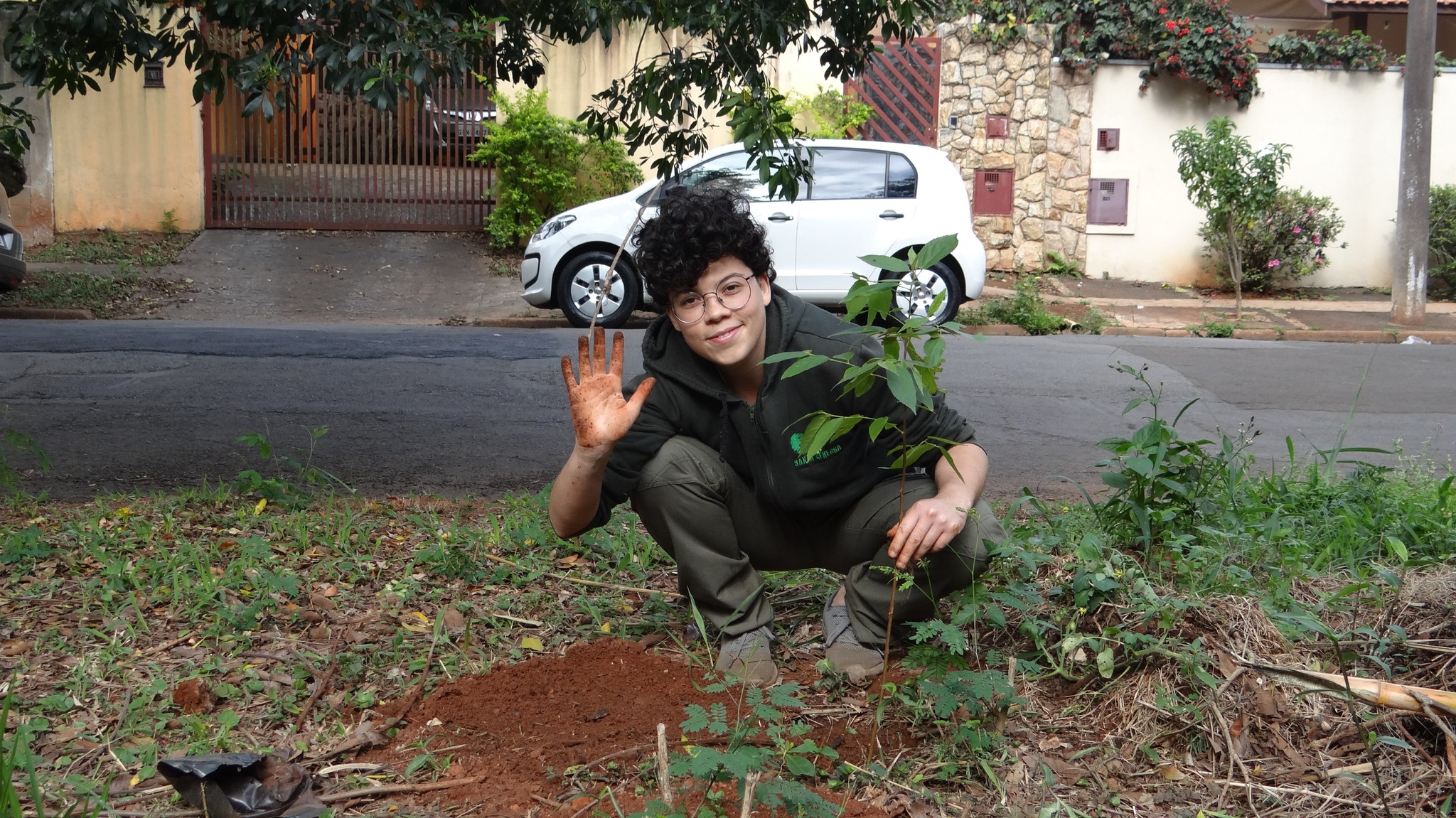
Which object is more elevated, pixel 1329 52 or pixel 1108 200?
pixel 1329 52

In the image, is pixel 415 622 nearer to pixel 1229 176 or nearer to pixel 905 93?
pixel 1229 176

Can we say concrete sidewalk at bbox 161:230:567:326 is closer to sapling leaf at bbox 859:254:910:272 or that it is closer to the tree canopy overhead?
the tree canopy overhead

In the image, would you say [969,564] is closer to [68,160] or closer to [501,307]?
[501,307]

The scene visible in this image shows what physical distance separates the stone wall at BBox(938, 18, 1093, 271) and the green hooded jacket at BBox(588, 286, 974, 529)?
13.1m

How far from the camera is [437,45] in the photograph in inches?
152

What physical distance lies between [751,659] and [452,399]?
173 inches

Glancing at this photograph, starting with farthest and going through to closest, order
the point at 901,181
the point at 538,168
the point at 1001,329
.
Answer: the point at 538,168, the point at 1001,329, the point at 901,181

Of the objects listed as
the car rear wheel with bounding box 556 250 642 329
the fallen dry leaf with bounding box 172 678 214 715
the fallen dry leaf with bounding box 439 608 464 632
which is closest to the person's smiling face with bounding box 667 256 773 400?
the fallen dry leaf with bounding box 439 608 464 632

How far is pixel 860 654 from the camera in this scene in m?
3.11

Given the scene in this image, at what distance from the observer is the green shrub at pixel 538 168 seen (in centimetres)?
1477

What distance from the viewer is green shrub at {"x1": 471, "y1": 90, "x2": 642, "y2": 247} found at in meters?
14.8

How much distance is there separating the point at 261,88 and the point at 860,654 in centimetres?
244

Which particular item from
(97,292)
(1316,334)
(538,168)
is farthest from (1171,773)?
(538,168)

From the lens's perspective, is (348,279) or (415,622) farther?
(348,279)
